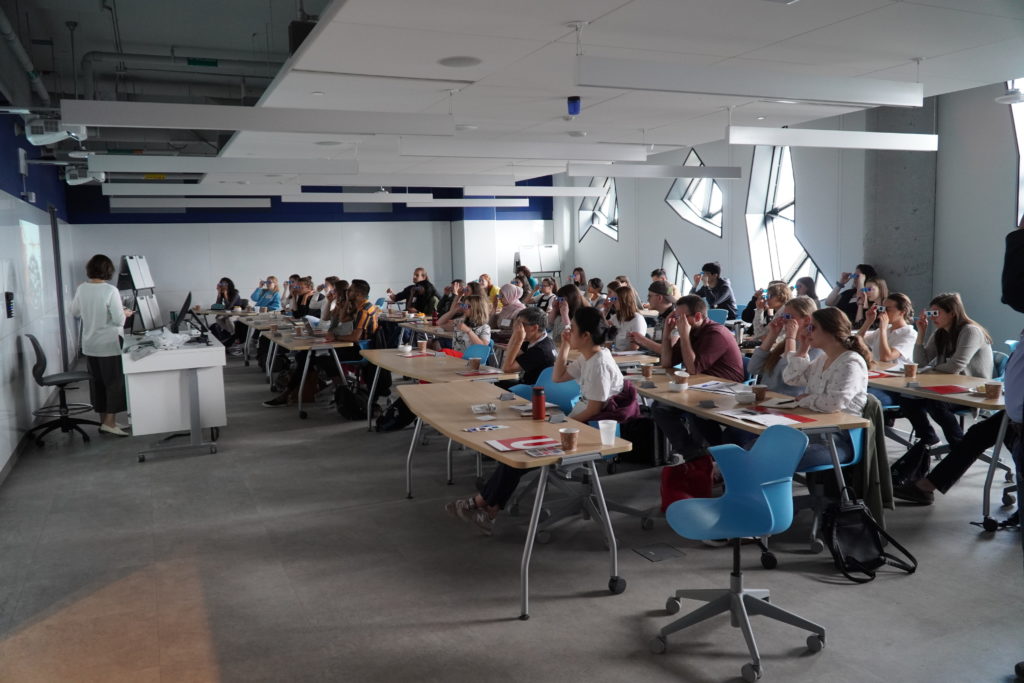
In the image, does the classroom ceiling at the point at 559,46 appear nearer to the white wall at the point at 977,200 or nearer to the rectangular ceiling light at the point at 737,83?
the rectangular ceiling light at the point at 737,83

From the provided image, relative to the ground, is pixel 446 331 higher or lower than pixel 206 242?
lower

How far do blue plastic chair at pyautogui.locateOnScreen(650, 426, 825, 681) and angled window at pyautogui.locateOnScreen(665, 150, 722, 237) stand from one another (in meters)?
10.5

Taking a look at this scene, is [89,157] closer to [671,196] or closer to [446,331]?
[446,331]

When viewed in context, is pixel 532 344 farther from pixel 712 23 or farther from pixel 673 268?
pixel 673 268

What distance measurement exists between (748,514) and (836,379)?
1459 millimetres

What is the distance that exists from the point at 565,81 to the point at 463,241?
38.9ft

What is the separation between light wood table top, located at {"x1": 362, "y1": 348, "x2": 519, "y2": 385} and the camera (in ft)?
18.8

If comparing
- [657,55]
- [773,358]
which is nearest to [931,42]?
[657,55]

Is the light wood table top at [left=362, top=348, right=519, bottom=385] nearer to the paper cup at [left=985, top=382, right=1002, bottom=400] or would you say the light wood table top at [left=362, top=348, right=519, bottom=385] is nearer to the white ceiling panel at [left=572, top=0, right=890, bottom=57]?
the white ceiling panel at [left=572, top=0, right=890, bottom=57]

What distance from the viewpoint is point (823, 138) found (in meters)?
7.04

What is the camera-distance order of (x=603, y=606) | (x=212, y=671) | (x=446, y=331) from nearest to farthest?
(x=212, y=671), (x=603, y=606), (x=446, y=331)

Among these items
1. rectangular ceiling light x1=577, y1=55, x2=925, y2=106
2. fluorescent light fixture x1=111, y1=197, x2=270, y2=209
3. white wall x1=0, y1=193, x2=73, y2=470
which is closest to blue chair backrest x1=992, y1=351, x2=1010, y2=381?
rectangular ceiling light x1=577, y1=55, x2=925, y2=106

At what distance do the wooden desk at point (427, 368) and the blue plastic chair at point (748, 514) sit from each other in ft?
8.90

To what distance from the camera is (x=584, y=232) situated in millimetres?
18047
